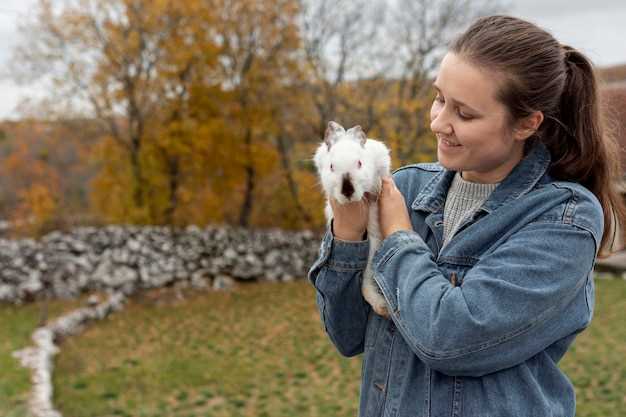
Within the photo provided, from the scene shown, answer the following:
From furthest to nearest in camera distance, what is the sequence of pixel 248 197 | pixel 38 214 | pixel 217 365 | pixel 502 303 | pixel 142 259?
pixel 248 197 < pixel 38 214 < pixel 142 259 < pixel 217 365 < pixel 502 303

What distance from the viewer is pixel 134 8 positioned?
16281mm

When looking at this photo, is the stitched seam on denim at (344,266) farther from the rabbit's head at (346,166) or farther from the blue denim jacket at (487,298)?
the rabbit's head at (346,166)

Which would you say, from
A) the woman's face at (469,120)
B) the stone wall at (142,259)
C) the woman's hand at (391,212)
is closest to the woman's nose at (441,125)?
the woman's face at (469,120)

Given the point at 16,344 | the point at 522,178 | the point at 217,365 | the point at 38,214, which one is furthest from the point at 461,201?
the point at 38,214

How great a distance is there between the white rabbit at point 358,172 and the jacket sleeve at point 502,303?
0.23m

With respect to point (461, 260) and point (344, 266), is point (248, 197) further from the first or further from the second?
point (461, 260)

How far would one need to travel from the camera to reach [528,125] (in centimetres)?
143

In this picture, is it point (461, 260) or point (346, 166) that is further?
point (346, 166)

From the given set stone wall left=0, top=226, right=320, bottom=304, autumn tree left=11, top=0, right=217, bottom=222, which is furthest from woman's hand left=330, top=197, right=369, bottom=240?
autumn tree left=11, top=0, right=217, bottom=222

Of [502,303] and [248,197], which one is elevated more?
[502,303]

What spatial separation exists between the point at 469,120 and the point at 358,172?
34 cm

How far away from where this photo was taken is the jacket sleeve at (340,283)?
Result: 5.21ft

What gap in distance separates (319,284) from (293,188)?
18245 millimetres

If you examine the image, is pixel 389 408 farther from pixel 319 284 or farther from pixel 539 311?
pixel 539 311
